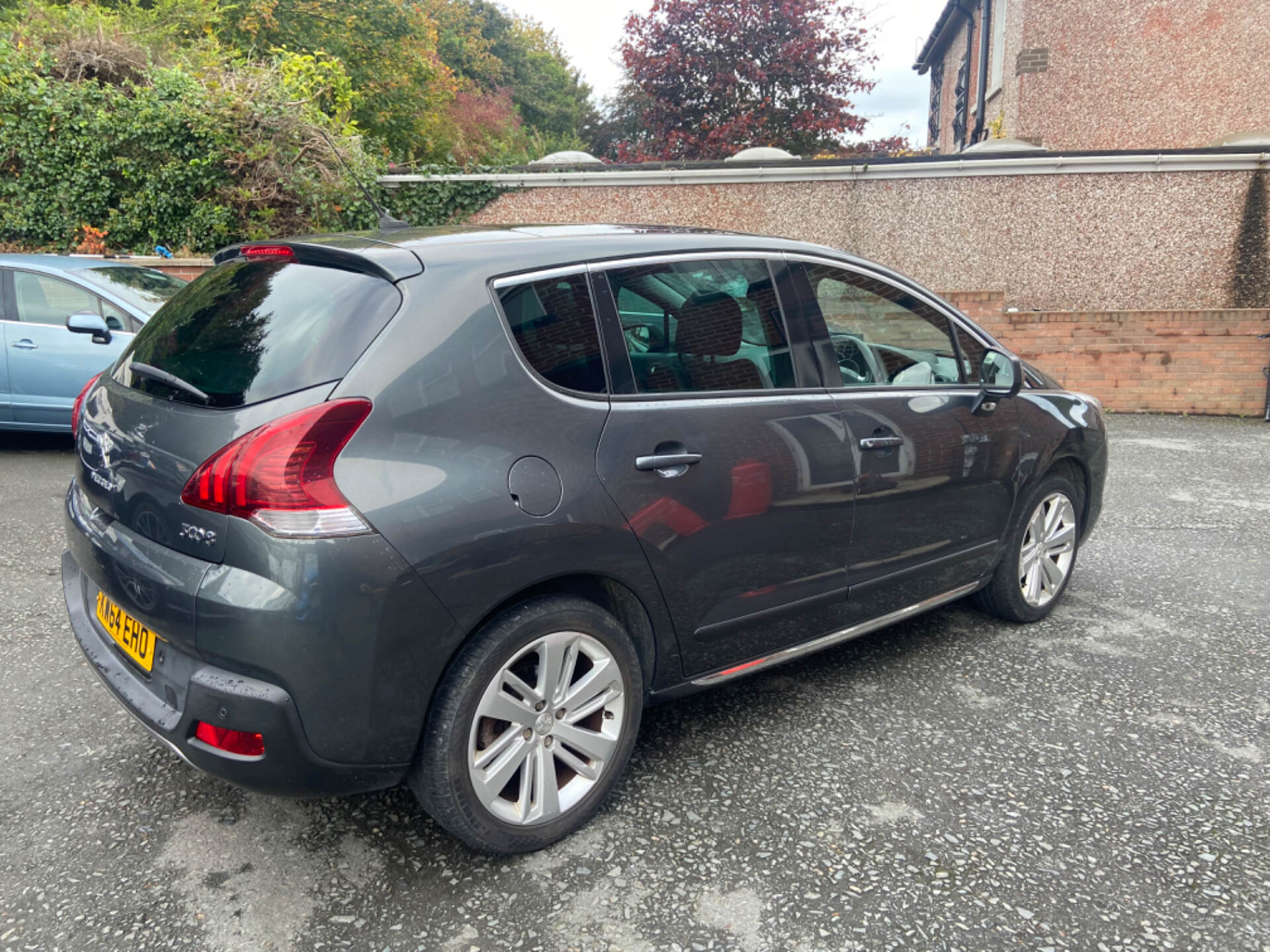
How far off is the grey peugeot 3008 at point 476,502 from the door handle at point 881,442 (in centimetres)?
2

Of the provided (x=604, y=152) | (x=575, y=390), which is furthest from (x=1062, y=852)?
(x=604, y=152)

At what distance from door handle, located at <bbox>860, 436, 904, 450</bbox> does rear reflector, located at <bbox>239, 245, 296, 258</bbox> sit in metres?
1.93

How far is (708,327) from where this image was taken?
2875 mm

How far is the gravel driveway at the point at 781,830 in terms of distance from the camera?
2189 mm

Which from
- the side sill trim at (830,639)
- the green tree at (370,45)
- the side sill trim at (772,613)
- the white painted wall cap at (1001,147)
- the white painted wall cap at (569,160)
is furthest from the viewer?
the green tree at (370,45)

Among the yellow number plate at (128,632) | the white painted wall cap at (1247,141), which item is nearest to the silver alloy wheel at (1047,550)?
the yellow number plate at (128,632)

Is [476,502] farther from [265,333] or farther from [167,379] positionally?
[167,379]

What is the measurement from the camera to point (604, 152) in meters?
37.6

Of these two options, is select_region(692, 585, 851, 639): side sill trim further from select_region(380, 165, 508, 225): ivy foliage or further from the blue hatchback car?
select_region(380, 165, 508, 225): ivy foliage

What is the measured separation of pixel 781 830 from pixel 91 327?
6.49m

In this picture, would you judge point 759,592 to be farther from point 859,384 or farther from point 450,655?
point 450,655

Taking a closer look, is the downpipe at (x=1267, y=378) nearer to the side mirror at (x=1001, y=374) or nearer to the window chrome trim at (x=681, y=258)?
the side mirror at (x=1001, y=374)

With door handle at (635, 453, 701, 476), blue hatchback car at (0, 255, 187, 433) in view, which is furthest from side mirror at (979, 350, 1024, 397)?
blue hatchback car at (0, 255, 187, 433)

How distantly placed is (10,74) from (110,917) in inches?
501
